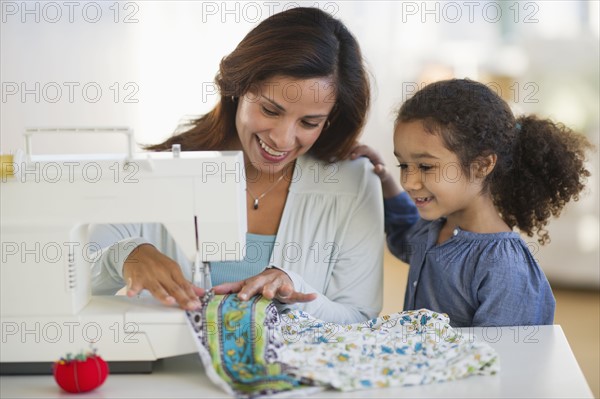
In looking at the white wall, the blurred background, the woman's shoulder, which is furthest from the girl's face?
the white wall

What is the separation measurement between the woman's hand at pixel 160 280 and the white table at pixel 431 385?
126 millimetres

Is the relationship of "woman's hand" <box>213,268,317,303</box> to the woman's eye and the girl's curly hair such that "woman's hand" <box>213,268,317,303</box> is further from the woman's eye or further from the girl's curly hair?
the girl's curly hair

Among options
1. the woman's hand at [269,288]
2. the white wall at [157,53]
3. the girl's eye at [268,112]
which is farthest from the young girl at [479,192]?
the white wall at [157,53]

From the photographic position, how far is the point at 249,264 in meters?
2.16

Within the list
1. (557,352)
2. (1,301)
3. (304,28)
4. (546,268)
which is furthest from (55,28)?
(557,352)

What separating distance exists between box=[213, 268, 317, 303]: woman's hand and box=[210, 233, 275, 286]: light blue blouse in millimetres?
438

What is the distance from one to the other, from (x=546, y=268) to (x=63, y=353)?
3619mm

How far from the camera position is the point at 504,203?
222cm

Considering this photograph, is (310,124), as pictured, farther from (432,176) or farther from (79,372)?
(79,372)

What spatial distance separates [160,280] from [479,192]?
0.94m

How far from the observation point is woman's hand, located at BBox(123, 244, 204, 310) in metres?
1.53

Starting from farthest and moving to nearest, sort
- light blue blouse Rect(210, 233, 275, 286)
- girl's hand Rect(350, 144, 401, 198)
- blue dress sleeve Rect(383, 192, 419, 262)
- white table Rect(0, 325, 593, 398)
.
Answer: blue dress sleeve Rect(383, 192, 419, 262) < girl's hand Rect(350, 144, 401, 198) < light blue blouse Rect(210, 233, 275, 286) < white table Rect(0, 325, 593, 398)

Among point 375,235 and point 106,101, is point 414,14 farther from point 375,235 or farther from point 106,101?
point 375,235

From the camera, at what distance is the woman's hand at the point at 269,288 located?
161 centimetres
